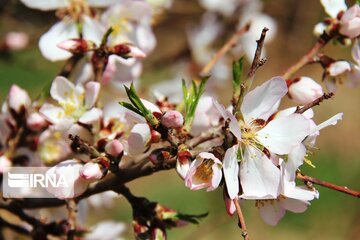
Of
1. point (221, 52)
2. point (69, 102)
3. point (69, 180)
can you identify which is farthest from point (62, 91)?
point (221, 52)

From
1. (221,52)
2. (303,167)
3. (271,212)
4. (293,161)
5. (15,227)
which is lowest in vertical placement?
(303,167)

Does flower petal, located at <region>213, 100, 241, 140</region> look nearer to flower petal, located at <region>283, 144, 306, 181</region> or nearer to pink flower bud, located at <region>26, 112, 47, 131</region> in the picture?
flower petal, located at <region>283, 144, 306, 181</region>

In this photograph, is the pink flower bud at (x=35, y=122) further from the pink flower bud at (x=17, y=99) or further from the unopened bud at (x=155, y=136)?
the unopened bud at (x=155, y=136)

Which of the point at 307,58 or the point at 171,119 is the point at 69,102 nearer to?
the point at 171,119

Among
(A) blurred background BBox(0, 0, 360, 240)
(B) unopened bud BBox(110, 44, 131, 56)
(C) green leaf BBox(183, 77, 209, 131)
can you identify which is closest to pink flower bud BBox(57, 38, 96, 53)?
(B) unopened bud BBox(110, 44, 131, 56)

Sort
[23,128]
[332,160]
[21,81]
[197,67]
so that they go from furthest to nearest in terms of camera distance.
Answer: [332,160], [21,81], [197,67], [23,128]

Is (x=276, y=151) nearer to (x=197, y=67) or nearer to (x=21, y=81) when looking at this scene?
(x=197, y=67)

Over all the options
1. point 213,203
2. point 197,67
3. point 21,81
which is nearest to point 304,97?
point 197,67
